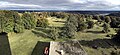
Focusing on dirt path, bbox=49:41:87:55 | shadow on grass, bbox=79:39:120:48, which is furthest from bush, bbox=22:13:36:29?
dirt path, bbox=49:41:87:55

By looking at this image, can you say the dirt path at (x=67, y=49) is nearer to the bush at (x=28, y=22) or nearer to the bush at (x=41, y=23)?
the bush at (x=28, y=22)

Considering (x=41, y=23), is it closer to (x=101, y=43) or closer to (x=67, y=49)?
(x=101, y=43)

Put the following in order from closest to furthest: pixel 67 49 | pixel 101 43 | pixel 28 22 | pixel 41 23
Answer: pixel 67 49 → pixel 101 43 → pixel 28 22 → pixel 41 23

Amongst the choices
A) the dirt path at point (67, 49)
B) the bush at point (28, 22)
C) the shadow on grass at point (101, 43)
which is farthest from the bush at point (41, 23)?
the dirt path at point (67, 49)

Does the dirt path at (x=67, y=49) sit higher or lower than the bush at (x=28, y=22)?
higher

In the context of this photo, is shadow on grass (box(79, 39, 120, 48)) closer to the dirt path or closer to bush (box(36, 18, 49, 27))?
the dirt path

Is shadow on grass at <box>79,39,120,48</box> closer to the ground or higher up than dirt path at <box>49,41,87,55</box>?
closer to the ground

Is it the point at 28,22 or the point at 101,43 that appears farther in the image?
the point at 28,22

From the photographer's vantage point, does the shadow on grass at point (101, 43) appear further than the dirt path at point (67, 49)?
Yes

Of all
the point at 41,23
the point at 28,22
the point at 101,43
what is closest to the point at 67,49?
the point at 101,43

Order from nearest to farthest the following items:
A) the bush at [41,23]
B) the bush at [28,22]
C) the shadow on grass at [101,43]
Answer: the shadow on grass at [101,43] < the bush at [28,22] < the bush at [41,23]

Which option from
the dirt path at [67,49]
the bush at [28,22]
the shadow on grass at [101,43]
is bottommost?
the shadow on grass at [101,43]
